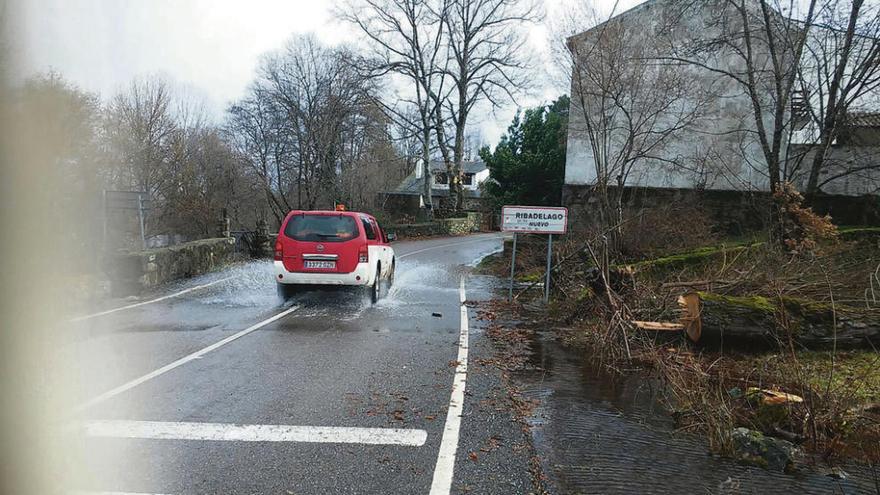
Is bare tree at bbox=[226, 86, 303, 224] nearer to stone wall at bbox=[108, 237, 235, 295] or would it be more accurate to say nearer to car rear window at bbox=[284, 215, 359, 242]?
stone wall at bbox=[108, 237, 235, 295]

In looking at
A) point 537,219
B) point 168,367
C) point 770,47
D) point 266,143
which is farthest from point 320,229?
point 266,143

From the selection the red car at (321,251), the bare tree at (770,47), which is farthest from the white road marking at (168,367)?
the bare tree at (770,47)

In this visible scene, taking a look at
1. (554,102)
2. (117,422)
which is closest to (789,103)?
(117,422)

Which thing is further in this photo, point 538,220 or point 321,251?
point 538,220

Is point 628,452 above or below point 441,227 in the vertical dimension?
below

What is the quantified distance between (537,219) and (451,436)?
23.3 ft

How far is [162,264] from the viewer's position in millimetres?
12312

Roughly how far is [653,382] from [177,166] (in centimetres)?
2835

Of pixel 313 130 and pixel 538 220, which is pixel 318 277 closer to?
pixel 538 220

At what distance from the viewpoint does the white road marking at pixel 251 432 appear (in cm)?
381

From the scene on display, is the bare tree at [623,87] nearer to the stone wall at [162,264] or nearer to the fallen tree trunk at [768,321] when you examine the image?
the fallen tree trunk at [768,321]

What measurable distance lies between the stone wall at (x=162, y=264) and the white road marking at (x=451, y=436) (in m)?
7.22

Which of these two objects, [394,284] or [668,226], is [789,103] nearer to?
[668,226]

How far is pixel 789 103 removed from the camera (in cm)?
1560
